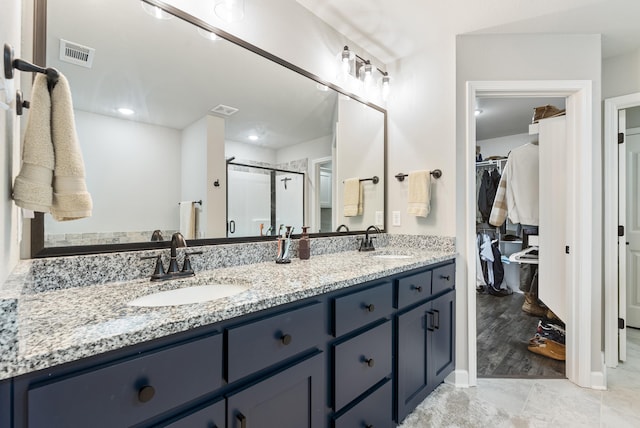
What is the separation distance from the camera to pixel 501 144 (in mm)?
4660

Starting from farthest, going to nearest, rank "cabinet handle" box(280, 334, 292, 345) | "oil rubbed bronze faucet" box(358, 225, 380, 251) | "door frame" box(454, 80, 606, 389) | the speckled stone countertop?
"oil rubbed bronze faucet" box(358, 225, 380, 251)
"door frame" box(454, 80, 606, 389)
"cabinet handle" box(280, 334, 292, 345)
the speckled stone countertop

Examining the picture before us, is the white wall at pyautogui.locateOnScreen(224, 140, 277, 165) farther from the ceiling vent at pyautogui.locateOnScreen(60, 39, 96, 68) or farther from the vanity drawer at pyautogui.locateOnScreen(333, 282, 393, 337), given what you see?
the vanity drawer at pyautogui.locateOnScreen(333, 282, 393, 337)

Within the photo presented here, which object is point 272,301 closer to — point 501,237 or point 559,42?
point 559,42

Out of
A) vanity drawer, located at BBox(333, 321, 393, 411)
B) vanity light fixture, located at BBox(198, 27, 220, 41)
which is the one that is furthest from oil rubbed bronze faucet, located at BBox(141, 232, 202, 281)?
vanity light fixture, located at BBox(198, 27, 220, 41)

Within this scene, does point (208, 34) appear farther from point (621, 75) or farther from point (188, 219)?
point (621, 75)

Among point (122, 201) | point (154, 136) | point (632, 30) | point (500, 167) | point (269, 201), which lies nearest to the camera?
point (122, 201)

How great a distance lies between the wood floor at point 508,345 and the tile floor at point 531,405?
4.9 inches

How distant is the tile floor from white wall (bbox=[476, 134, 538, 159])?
3268 mm

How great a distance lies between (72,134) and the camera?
829 mm

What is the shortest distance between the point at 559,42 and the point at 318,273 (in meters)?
2.30

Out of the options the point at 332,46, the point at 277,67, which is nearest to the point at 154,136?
the point at 277,67

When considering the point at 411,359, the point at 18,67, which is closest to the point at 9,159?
the point at 18,67

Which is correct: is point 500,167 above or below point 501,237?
above

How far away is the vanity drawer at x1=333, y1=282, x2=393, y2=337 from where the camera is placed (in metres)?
1.17
